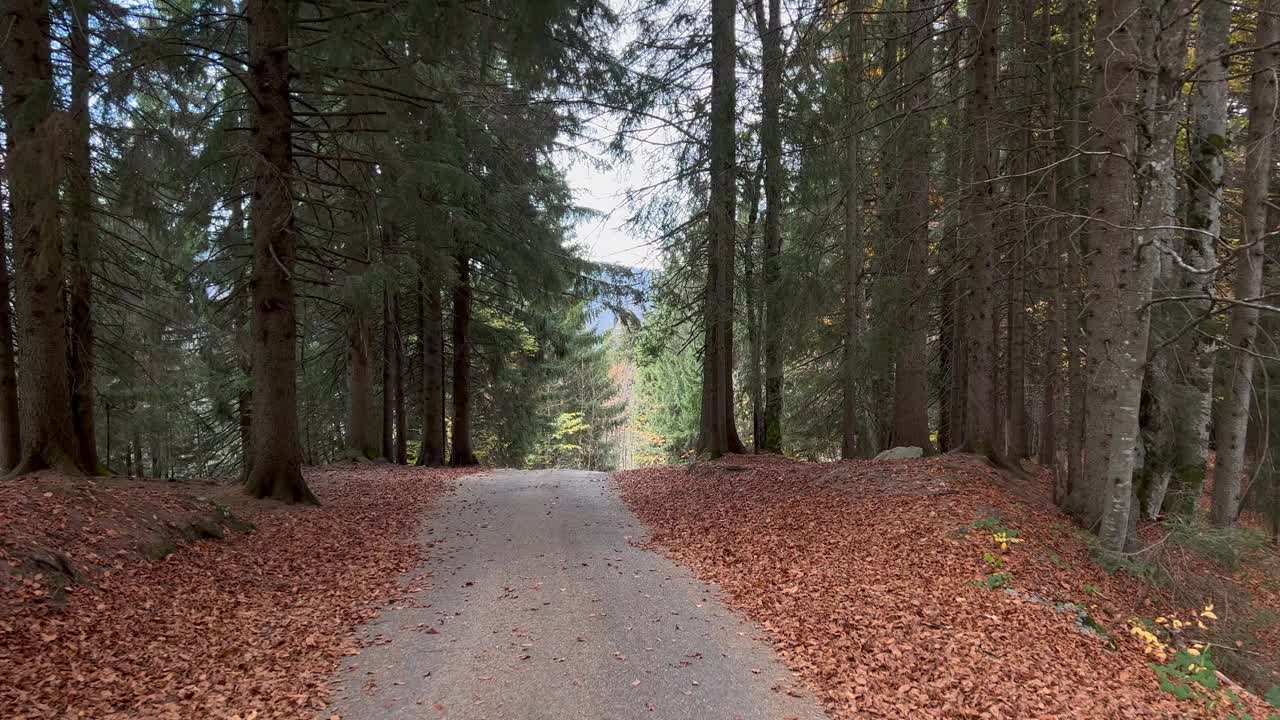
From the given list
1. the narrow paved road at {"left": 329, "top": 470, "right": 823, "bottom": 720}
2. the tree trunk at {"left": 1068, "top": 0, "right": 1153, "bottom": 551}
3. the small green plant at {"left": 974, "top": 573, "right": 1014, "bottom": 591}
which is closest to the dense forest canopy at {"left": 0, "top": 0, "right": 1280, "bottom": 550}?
the tree trunk at {"left": 1068, "top": 0, "right": 1153, "bottom": 551}

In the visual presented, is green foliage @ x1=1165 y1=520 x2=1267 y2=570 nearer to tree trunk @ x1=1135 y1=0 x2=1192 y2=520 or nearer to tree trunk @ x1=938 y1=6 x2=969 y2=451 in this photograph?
tree trunk @ x1=1135 y1=0 x2=1192 y2=520

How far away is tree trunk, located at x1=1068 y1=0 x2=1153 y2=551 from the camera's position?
6504 millimetres

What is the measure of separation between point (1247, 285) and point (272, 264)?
41.4ft

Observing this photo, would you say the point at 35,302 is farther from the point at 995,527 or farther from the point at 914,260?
the point at 914,260

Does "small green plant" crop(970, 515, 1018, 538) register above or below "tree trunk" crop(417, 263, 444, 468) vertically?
below

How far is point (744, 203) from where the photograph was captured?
45.5ft

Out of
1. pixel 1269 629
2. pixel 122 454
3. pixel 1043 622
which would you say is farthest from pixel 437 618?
pixel 122 454

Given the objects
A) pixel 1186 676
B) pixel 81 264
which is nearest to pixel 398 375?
pixel 81 264

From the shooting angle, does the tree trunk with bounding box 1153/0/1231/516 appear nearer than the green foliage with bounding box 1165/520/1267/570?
No

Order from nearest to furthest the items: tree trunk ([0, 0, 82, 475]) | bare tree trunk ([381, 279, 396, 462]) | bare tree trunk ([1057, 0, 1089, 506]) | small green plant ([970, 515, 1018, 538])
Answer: small green plant ([970, 515, 1018, 538]), tree trunk ([0, 0, 82, 475]), bare tree trunk ([1057, 0, 1089, 506]), bare tree trunk ([381, 279, 396, 462])

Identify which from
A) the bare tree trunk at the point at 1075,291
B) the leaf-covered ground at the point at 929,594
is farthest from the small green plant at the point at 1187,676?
the bare tree trunk at the point at 1075,291

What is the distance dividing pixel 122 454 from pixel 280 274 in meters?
18.5

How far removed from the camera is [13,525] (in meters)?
5.41

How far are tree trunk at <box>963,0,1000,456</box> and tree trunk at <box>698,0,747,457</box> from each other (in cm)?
375
